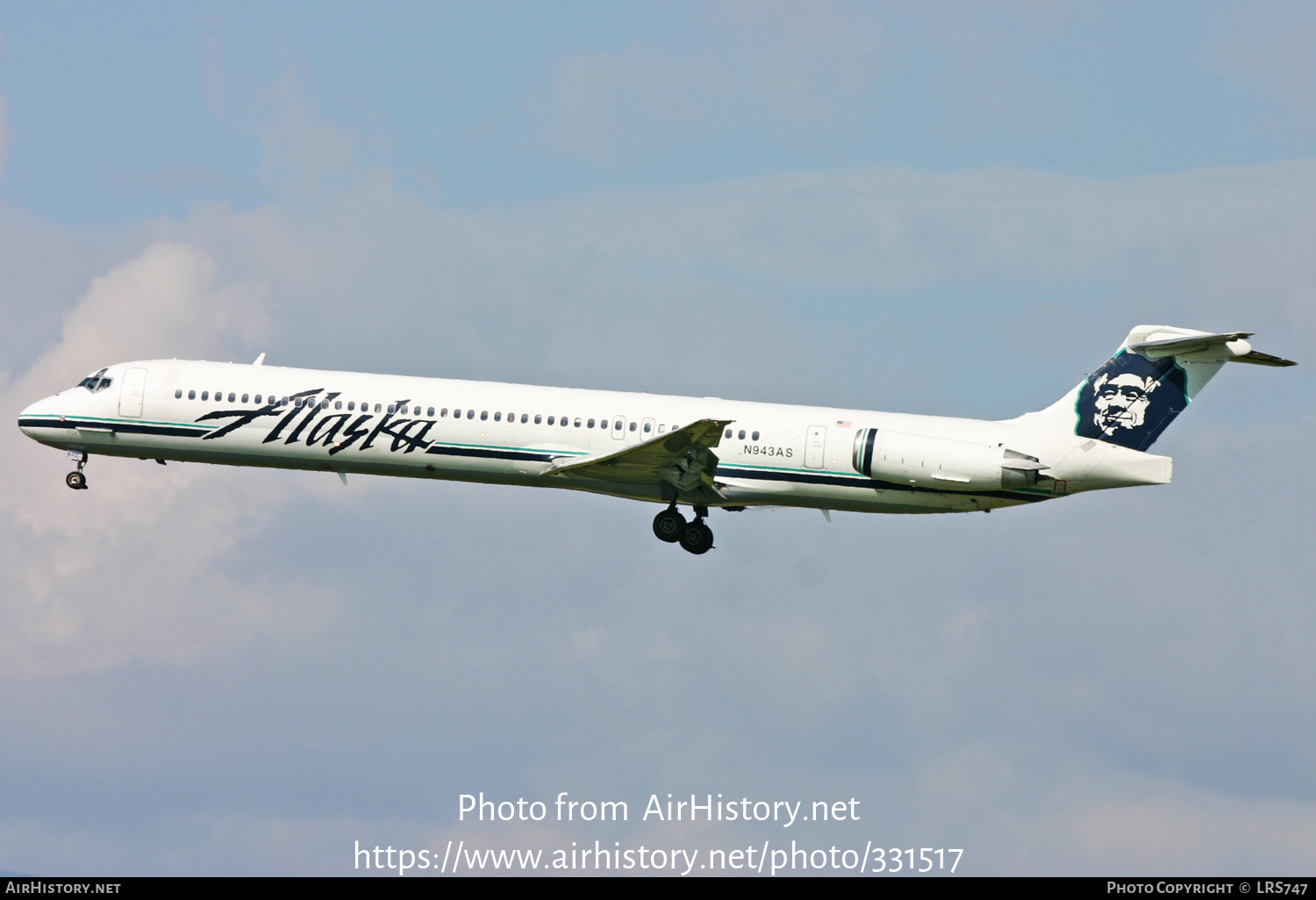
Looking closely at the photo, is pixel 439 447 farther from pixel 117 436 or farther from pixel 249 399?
pixel 117 436

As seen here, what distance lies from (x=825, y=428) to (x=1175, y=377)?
7.76 metres

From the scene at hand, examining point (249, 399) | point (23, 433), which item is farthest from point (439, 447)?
point (23, 433)

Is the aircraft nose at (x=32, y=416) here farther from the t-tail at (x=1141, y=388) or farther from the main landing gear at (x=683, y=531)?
the t-tail at (x=1141, y=388)

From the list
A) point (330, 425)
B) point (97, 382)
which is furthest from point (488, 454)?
point (97, 382)

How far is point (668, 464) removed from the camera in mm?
39000

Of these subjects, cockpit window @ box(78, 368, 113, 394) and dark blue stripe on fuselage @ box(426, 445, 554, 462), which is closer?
dark blue stripe on fuselage @ box(426, 445, 554, 462)

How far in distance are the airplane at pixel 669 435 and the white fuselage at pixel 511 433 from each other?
40 mm

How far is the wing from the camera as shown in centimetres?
3781

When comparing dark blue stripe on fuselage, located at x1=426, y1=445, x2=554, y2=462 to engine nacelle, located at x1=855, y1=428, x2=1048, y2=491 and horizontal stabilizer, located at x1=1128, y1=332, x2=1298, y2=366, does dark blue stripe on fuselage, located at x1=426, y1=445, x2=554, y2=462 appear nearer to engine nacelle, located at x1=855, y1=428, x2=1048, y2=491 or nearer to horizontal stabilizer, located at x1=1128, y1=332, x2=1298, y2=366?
engine nacelle, located at x1=855, y1=428, x2=1048, y2=491

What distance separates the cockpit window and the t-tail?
2195 cm

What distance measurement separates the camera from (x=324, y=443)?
40500 millimetres

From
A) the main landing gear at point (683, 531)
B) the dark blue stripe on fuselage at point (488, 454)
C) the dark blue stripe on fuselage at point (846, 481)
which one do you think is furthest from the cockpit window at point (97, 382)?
the dark blue stripe on fuselage at point (846, 481)

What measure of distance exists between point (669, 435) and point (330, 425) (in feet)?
A: 27.2

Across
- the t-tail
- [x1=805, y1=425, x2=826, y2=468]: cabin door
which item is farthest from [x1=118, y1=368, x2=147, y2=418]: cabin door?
the t-tail
